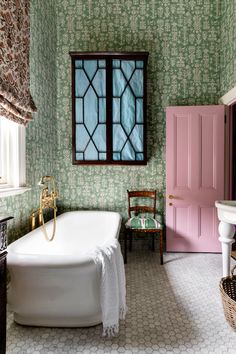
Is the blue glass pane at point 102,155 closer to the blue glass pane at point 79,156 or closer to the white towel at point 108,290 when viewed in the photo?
the blue glass pane at point 79,156

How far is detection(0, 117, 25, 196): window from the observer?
2.39 m

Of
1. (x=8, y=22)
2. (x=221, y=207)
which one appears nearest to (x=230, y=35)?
(x=221, y=207)

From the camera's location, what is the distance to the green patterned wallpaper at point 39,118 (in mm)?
2512

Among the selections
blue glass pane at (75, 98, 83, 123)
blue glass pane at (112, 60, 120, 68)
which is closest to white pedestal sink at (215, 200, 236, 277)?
blue glass pane at (75, 98, 83, 123)

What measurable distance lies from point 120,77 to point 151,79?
20.0 inches

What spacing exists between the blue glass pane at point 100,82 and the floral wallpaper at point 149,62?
0.51m

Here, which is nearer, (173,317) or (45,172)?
(173,317)

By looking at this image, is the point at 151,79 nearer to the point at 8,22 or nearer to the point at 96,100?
the point at 96,100

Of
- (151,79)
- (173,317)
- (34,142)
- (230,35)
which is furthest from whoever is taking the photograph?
(151,79)

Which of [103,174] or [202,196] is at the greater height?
[103,174]

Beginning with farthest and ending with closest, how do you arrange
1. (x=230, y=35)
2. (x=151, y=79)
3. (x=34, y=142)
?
(x=151, y=79), (x=230, y=35), (x=34, y=142)

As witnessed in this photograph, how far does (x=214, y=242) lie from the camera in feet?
11.1

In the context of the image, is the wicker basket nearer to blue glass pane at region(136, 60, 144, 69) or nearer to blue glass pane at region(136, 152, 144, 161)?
blue glass pane at region(136, 152, 144, 161)

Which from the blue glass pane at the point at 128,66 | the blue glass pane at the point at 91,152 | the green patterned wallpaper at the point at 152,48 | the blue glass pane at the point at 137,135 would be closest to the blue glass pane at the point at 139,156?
the blue glass pane at the point at 137,135
